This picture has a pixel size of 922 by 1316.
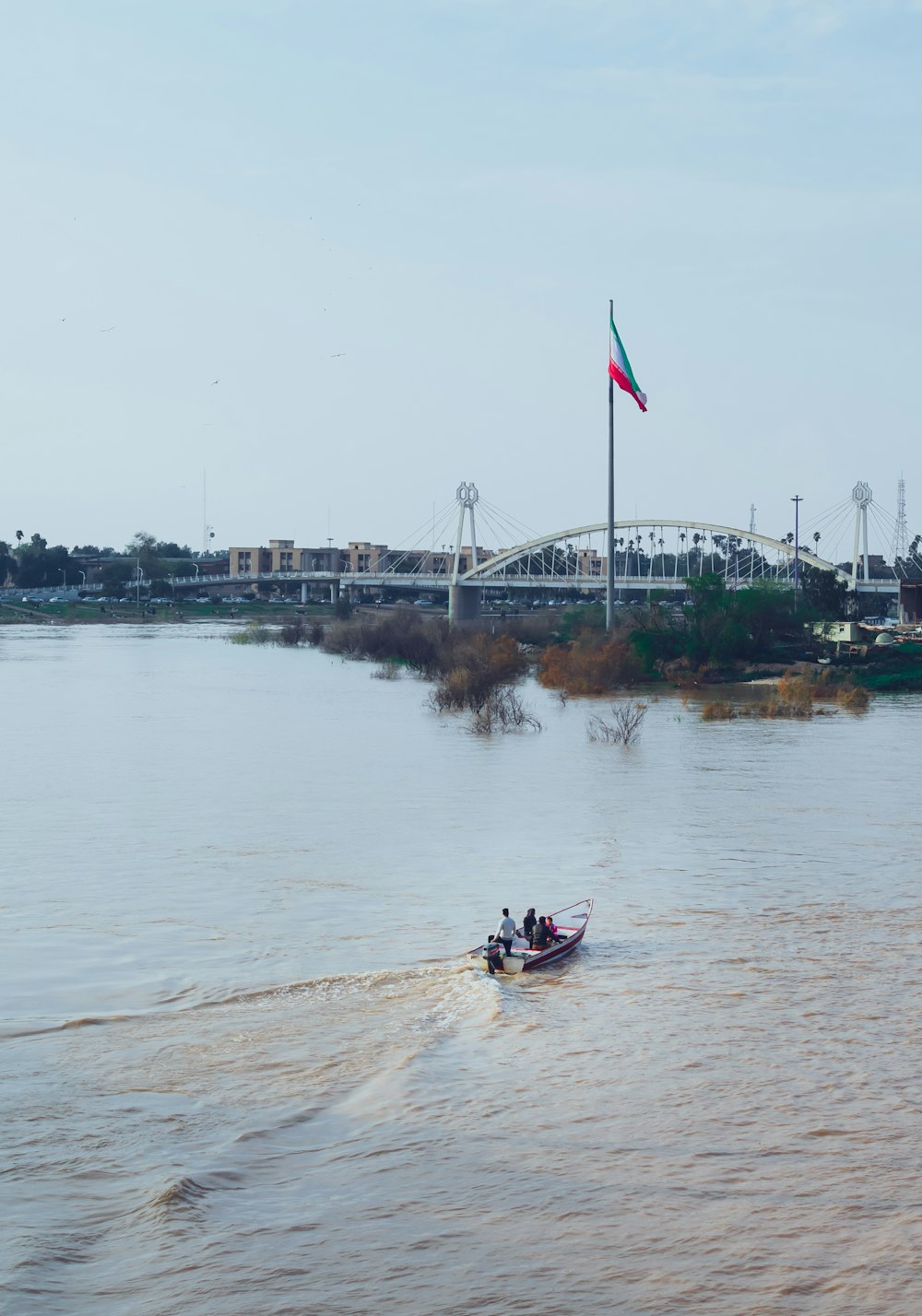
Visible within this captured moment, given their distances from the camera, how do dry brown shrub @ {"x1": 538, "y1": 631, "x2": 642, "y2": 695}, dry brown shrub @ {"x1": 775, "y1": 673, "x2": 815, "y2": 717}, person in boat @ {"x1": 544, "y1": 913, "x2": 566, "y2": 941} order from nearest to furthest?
person in boat @ {"x1": 544, "y1": 913, "x2": 566, "y2": 941} < dry brown shrub @ {"x1": 775, "y1": 673, "x2": 815, "y2": 717} < dry brown shrub @ {"x1": 538, "y1": 631, "x2": 642, "y2": 695}

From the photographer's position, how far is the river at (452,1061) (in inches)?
315

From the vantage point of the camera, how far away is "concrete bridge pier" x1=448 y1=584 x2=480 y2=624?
4433 inches

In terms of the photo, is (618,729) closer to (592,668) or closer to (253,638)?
(592,668)

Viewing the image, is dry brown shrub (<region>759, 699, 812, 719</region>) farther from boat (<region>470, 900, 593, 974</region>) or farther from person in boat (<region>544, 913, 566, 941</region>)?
person in boat (<region>544, 913, 566, 941</region>)

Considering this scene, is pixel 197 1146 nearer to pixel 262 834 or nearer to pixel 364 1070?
pixel 364 1070

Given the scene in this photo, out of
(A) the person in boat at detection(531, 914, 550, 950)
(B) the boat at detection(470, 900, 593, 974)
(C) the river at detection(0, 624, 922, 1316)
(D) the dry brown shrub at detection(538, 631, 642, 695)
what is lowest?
(C) the river at detection(0, 624, 922, 1316)

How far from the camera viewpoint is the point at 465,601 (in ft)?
382

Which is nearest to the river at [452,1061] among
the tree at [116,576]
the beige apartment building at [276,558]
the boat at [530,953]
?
the boat at [530,953]

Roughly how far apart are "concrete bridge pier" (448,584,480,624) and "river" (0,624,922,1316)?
87750 millimetres

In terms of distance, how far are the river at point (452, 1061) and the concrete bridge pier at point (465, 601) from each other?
87750 mm

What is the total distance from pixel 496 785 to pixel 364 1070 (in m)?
16.4

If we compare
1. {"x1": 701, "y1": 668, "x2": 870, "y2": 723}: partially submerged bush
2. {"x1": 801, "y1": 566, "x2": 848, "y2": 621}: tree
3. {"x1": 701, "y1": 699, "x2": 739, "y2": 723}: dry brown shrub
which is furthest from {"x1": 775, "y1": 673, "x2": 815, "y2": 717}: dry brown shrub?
{"x1": 801, "y1": 566, "x2": 848, "y2": 621}: tree

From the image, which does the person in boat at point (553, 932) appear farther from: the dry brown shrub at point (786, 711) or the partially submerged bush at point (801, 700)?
the dry brown shrub at point (786, 711)

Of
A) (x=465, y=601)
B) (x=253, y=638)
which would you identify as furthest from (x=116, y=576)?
(x=253, y=638)
